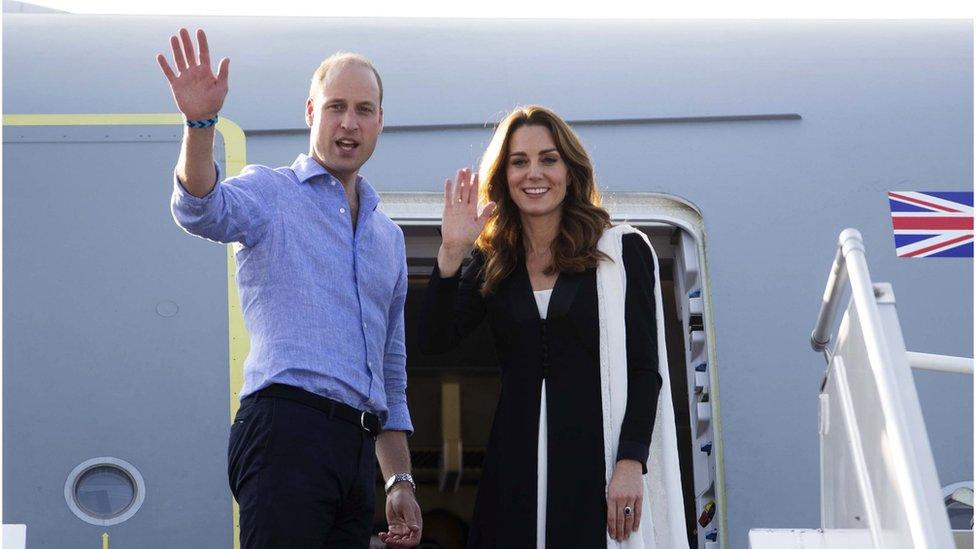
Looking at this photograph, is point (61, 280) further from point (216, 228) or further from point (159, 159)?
point (216, 228)

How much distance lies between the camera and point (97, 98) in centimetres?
450

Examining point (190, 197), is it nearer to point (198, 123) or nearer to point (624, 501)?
point (198, 123)

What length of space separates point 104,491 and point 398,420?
1.45 metres

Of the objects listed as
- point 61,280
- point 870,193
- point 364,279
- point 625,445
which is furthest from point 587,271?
point 61,280

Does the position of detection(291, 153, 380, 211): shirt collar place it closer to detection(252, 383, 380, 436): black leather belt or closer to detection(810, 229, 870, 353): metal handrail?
detection(252, 383, 380, 436): black leather belt

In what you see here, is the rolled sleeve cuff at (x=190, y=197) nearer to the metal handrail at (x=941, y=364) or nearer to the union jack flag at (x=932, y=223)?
the metal handrail at (x=941, y=364)

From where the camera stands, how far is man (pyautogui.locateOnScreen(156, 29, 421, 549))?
2.68 metres

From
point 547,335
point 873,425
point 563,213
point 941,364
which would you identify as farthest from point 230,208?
point 941,364

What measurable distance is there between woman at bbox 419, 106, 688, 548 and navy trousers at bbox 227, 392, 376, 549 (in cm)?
57

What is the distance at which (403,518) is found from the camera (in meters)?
3.12

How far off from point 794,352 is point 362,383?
1.94m

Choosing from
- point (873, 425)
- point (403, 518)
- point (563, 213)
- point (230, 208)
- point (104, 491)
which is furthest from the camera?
point (104, 491)

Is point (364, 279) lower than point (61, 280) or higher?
lower

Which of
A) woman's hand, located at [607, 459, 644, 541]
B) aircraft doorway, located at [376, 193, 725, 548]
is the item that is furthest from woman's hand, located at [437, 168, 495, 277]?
aircraft doorway, located at [376, 193, 725, 548]
